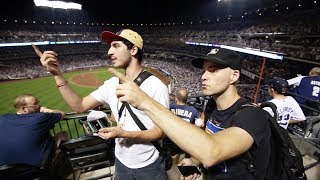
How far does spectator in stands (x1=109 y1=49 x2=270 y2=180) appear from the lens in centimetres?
126

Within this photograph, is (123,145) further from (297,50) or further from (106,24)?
(106,24)

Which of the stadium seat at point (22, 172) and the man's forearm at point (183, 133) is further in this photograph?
the stadium seat at point (22, 172)

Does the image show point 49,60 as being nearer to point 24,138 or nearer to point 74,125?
point 24,138

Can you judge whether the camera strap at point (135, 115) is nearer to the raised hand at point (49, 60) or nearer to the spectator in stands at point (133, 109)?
the spectator in stands at point (133, 109)

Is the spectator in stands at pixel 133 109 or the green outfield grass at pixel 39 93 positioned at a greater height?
the spectator in stands at pixel 133 109

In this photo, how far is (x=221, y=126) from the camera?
6.72ft

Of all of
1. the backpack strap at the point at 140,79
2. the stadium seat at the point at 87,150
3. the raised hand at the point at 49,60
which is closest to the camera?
the raised hand at the point at 49,60

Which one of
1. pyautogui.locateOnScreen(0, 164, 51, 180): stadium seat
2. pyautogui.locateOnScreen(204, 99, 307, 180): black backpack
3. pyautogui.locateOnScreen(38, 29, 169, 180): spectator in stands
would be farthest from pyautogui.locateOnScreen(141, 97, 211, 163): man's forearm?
pyautogui.locateOnScreen(0, 164, 51, 180): stadium seat

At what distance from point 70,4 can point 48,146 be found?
71421 mm

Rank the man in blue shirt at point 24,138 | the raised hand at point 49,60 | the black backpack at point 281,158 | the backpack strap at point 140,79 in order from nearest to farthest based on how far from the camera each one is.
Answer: the black backpack at point 281,158 < the raised hand at point 49,60 < the backpack strap at point 140,79 < the man in blue shirt at point 24,138

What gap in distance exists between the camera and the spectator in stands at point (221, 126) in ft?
4.13

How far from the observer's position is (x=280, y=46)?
31.2 m

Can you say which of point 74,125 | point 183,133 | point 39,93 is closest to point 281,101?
point 183,133

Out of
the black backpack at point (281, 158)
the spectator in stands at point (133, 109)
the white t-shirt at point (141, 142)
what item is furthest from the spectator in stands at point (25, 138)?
the black backpack at point (281, 158)
